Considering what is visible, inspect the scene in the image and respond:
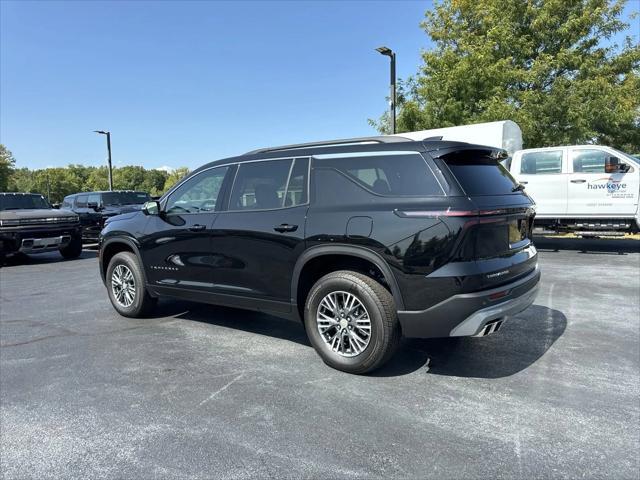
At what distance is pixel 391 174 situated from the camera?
3.66m

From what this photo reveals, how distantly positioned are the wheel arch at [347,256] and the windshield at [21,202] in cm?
Answer: 1066

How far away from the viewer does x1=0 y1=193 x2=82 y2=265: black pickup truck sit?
422 inches

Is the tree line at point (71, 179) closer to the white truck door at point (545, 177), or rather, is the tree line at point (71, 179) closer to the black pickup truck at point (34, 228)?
the black pickup truck at point (34, 228)

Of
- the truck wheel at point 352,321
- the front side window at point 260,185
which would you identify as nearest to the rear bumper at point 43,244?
the front side window at point 260,185

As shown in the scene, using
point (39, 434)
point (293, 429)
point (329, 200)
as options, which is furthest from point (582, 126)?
point (39, 434)

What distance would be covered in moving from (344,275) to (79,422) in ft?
7.13

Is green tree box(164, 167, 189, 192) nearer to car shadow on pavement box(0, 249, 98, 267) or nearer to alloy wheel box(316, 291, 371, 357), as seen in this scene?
car shadow on pavement box(0, 249, 98, 267)

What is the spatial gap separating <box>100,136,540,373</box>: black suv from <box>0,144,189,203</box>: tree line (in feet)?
223

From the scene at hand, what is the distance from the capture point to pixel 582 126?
14.2 meters

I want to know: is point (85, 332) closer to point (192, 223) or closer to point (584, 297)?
point (192, 223)

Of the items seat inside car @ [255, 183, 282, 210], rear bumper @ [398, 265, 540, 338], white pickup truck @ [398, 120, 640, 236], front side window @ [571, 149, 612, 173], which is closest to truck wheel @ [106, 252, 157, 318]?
seat inside car @ [255, 183, 282, 210]

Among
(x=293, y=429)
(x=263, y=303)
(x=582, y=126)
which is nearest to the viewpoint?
(x=293, y=429)

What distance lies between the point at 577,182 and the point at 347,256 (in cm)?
925

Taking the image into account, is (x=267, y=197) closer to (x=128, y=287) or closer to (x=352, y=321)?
(x=352, y=321)
